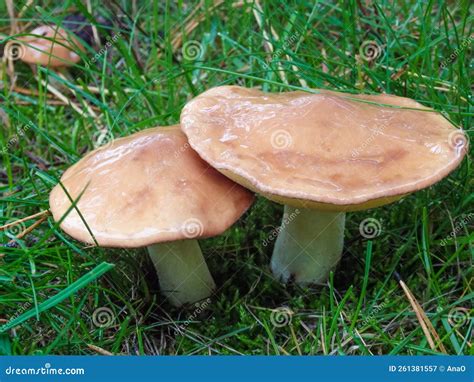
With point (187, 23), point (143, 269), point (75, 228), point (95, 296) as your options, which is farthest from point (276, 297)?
point (187, 23)

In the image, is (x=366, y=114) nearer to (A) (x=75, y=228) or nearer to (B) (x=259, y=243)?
(B) (x=259, y=243)

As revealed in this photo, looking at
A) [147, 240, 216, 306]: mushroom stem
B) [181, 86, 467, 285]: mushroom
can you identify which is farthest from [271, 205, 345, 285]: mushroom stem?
[147, 240, 216, 306]: mushroom stem

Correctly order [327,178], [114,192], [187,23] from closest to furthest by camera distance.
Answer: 1. [327,178]
2. [114,192]
3. [187,23]

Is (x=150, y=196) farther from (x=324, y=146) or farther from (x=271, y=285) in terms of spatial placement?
(x=271, y=285)

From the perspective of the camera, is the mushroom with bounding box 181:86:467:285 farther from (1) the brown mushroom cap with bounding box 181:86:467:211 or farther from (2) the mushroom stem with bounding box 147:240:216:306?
(2) the mushroom stem with bounding box 147:240:216:306

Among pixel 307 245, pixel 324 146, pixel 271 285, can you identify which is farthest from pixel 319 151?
pixel 271 285

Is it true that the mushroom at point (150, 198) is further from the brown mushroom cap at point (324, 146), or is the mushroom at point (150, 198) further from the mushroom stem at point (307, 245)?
the mushroom stem at point (307, 245)
